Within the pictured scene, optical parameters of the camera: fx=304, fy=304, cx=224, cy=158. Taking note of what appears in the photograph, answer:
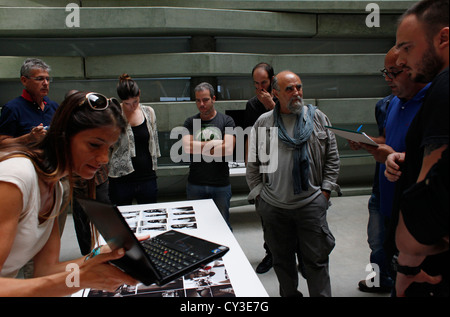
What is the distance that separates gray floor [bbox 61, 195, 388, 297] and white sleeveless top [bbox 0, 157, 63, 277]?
6.12ft

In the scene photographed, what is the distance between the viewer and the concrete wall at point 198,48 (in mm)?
4242

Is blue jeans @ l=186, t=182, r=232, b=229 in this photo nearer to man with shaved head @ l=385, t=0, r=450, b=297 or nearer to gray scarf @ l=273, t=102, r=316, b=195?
gray scarf @ l=273, t=102, r=316, b=195

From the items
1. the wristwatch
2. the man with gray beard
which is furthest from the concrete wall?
the wristwatch

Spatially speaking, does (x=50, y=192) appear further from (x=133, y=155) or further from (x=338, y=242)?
(x=338, y=242)

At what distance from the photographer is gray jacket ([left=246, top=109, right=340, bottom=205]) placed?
2164mm

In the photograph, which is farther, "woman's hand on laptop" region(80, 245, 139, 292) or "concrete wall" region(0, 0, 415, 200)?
"concrete wall" region(0, 0, 415, 200)

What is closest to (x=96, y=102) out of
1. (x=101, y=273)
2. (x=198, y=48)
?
(x=101, y=273)

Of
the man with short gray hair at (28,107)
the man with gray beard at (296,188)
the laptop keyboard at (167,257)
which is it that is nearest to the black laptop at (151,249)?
the laptop keyboard at (167,257)

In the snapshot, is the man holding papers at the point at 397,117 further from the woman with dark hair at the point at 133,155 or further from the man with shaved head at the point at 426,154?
the woman with dark hair at the point at 133,155

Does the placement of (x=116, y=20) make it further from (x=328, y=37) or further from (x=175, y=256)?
(x=175, y=256)

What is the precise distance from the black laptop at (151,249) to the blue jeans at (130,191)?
1.32 m

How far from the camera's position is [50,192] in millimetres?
1230

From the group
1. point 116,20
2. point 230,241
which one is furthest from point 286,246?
point 116,20
